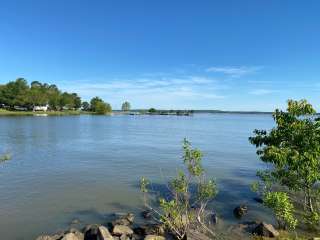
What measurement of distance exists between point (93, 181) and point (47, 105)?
583ft

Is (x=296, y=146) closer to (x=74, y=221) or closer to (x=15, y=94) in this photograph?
(x=74, y=221)

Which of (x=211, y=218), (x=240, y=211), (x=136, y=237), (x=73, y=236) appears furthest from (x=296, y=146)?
(x=73, y=236)

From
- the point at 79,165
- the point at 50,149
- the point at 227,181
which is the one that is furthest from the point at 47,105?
the point at 227,181

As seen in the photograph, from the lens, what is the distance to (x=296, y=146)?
17.3m

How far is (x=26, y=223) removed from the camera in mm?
18109

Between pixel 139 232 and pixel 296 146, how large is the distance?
Answer: 32.9ft

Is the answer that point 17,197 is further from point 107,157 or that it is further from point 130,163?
point 107,157

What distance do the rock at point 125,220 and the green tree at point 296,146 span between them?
338 inches

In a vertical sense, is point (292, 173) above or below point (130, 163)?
above

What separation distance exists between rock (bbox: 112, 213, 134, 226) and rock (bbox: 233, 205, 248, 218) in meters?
6.91

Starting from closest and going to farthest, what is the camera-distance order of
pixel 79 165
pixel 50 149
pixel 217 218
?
pixel 217 218, pixel 79 165, pixel 50 149

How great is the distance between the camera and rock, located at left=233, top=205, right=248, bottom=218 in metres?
20.0

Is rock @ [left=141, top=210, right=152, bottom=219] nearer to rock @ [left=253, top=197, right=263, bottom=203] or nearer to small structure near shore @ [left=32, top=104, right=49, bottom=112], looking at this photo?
rock @ [left=253, top=197, right=263, bottom=203]

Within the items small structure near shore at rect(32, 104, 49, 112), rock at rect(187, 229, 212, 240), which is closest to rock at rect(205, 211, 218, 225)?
rock at rect(187, 229, 212, 240)
